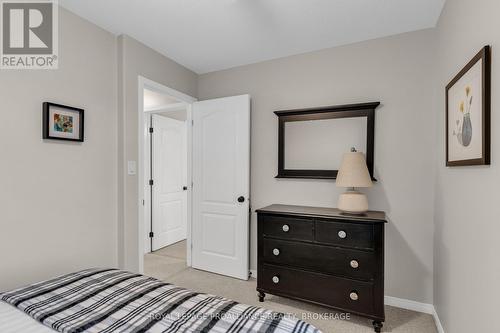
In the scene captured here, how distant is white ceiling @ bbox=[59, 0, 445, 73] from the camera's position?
6.33ft

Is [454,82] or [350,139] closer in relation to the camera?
[454,82]

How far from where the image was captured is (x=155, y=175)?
3.97 m

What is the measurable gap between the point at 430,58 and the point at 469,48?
0.95 m

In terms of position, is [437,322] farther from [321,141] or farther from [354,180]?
[321,141]

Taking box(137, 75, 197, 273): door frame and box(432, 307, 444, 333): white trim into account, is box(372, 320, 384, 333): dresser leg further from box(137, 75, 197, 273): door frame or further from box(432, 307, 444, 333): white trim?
box(137, 75, 197, 273): door frame

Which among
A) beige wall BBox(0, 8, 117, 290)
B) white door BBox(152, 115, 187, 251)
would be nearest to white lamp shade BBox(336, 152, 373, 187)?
beige wall BBox(0, 8, 117, 290)

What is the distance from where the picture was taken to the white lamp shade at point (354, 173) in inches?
84.2

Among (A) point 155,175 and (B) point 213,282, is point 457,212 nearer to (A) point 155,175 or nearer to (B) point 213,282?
(B) point 213,282

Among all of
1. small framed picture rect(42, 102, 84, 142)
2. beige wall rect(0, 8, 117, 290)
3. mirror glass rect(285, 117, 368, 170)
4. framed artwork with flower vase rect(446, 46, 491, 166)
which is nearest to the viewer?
framed artwork with flower vase rect(446, 46, 491, 166)

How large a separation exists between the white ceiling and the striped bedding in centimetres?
197

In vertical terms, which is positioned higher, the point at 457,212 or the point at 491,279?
the point at 457,212

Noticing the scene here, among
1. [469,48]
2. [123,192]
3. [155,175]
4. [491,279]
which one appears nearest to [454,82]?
[469,48]

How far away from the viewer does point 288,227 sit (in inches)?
90.0

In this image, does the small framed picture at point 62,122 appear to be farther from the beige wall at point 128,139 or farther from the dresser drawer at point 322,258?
the dresser drawer at point 322,258
